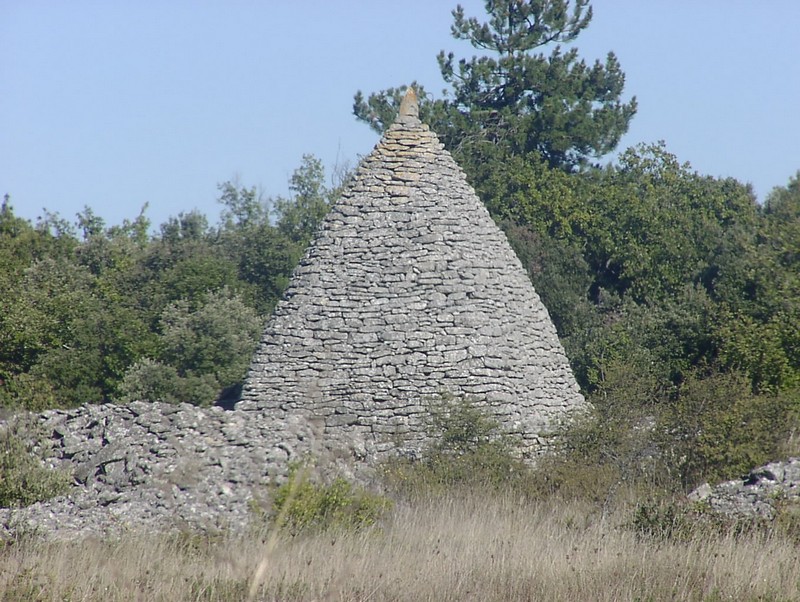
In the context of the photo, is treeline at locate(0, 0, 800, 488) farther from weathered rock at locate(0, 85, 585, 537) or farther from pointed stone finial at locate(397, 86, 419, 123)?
pointed stone finial at locate(397, 86, 419, 123)

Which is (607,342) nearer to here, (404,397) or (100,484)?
(404,397)

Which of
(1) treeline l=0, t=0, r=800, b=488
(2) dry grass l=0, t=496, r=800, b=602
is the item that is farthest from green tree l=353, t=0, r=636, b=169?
(2) dry grass l=0, t=496, r=800, b=602

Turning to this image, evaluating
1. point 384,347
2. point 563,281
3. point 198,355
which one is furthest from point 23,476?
point 563,281

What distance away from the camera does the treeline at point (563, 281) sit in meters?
17.4

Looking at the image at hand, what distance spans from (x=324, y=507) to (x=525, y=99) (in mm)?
26993

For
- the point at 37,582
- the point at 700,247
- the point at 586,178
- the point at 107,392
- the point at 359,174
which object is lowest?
the point at 37,582

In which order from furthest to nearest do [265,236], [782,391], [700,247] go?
1. [265,236]
2. [700,247]
3. [782,391]

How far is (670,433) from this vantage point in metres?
17.0

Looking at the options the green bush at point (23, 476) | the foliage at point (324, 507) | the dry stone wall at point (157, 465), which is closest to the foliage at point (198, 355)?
the dry stone wall at point (157, 465)

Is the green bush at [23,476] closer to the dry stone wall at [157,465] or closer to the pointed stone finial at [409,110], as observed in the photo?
the dry stone wall at [157,465]

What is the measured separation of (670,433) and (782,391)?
4.03m

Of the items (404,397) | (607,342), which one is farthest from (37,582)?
(607,342)

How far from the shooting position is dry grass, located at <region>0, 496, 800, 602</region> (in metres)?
9.93

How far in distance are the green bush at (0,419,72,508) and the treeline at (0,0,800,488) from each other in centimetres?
663
